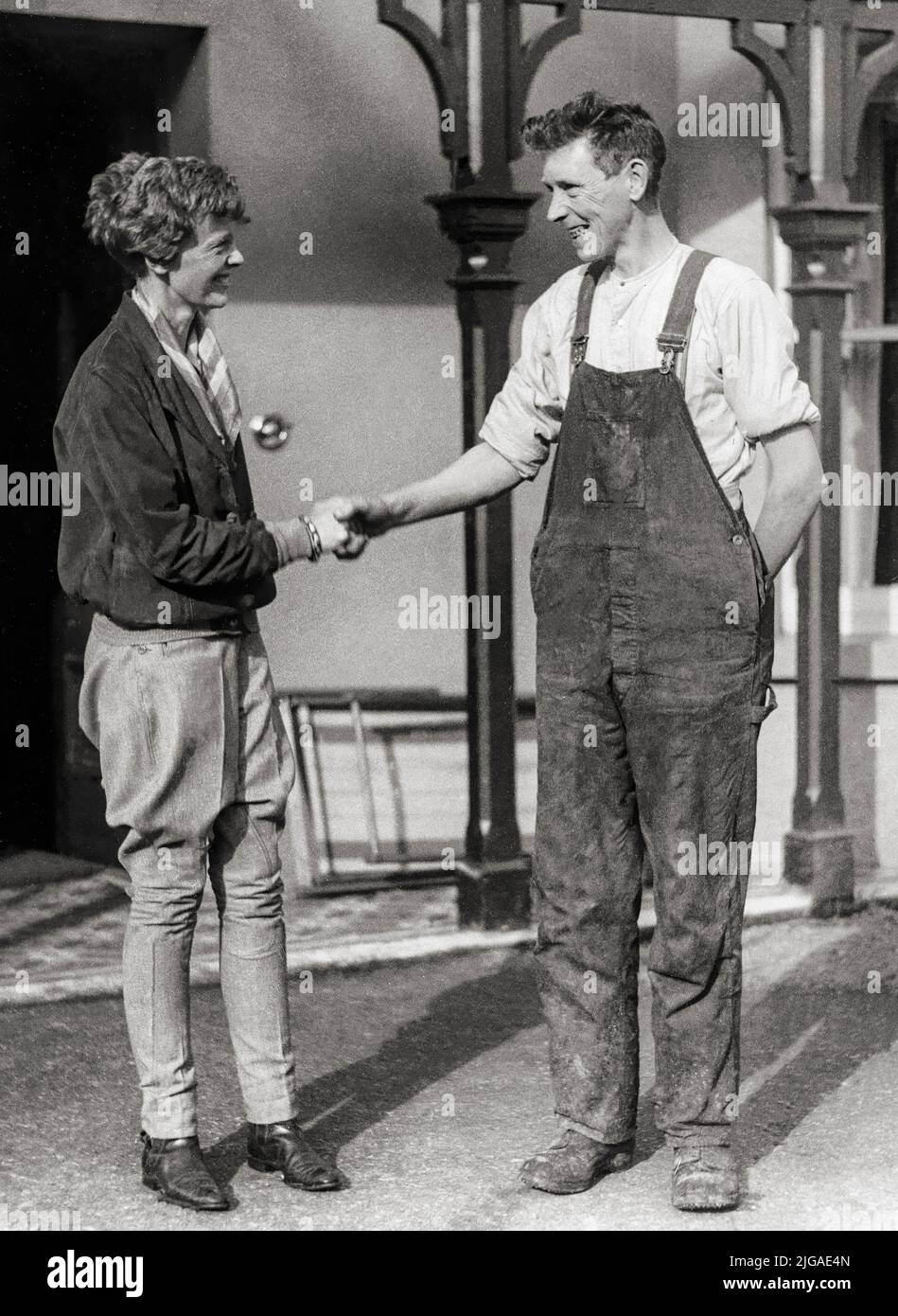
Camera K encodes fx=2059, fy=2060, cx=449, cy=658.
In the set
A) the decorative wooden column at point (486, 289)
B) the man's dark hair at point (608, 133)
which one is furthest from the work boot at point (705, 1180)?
the decorative wooden column at point (486, 289)

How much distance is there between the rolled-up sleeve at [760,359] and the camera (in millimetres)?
4227

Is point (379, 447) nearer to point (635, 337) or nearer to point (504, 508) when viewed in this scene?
point (504, 508)

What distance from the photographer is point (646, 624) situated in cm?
440

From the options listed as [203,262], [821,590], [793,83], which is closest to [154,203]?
[203,262]

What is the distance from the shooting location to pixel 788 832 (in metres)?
8.02

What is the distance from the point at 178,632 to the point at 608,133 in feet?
4.59

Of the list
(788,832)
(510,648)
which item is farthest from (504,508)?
(788,832)

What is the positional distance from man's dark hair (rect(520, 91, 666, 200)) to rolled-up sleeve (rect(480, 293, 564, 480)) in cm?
38

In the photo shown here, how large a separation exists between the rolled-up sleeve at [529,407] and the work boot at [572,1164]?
1524 millimetres

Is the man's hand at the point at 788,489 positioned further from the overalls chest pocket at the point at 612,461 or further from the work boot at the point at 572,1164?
the work boot at the point at 572,1164

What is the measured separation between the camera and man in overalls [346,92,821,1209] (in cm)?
431

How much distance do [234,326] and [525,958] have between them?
2703 millimetres
